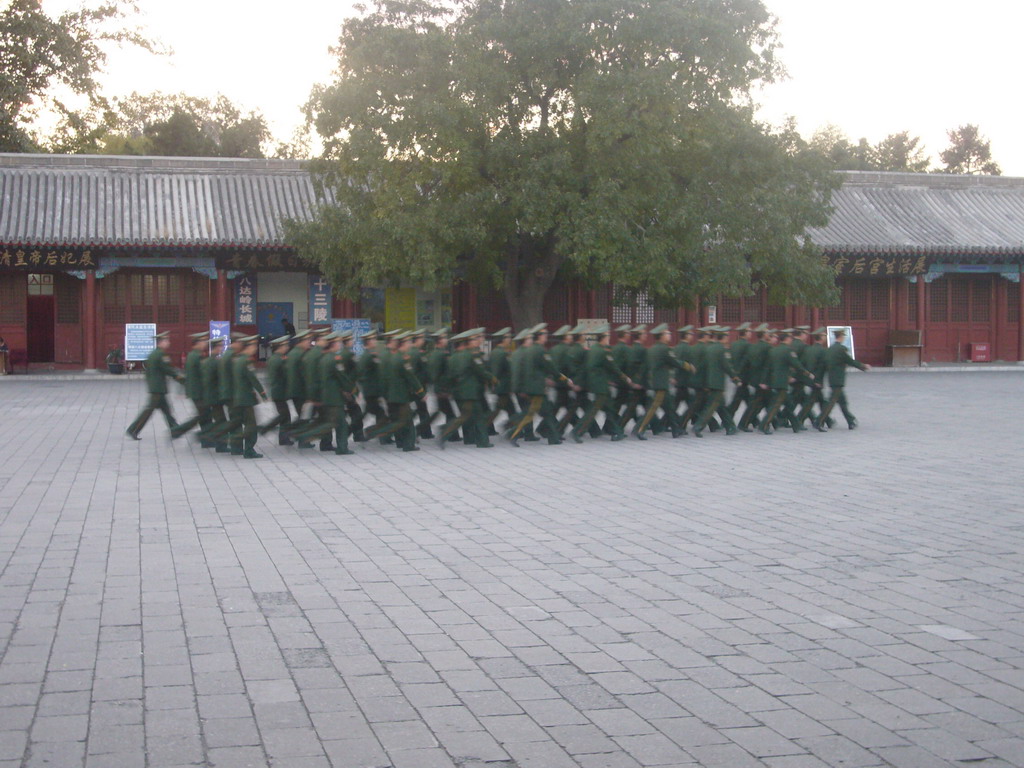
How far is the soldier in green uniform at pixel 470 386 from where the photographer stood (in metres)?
13.9

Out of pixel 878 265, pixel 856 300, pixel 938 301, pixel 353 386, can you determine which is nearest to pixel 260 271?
pixel 856 300

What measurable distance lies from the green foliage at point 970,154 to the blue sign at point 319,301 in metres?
43.7

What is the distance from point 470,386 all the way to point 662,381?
103 inches

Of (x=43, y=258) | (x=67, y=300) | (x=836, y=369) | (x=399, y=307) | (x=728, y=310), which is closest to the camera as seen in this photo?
(x=836, y=369)

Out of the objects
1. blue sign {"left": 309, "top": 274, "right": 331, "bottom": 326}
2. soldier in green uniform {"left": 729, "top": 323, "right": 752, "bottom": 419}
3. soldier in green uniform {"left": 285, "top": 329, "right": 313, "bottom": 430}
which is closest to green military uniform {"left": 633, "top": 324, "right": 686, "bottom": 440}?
soldier in green uniform {"left": 729, "top": 323, "right": 752, "bottom": 419}

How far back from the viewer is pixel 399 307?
103ft

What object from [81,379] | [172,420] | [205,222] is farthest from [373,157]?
[172,420]

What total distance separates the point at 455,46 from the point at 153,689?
2089 cm

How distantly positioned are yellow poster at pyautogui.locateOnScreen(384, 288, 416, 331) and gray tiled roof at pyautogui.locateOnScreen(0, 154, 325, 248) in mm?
3174

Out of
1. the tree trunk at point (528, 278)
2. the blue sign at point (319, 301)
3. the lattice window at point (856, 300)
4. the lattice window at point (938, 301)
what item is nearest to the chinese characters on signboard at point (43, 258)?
the blue sign at point (319, 301)

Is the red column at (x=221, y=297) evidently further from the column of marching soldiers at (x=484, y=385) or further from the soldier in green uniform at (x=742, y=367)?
the soldier in green uniform at (x=742, y=367)

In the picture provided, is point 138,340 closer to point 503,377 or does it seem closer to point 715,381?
point 503,377

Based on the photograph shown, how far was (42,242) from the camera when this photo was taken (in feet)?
91.0

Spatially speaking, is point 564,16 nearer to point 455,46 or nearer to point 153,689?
point 455,46
